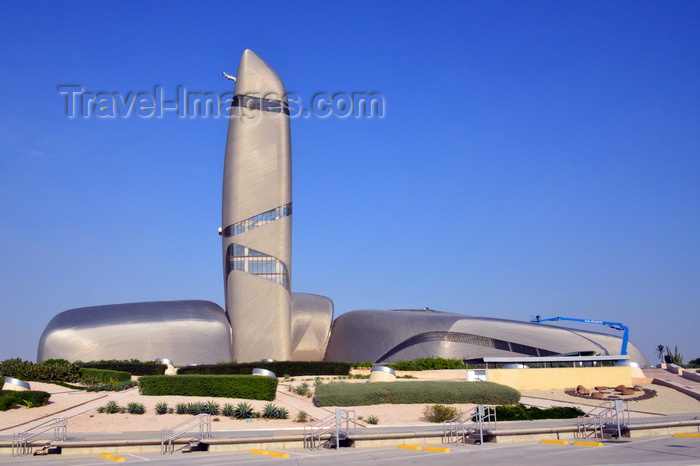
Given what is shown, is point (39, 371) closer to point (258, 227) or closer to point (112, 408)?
point (112, 408)

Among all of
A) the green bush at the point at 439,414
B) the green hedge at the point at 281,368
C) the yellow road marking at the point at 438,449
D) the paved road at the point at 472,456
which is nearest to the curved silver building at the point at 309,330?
the green hedge at the point at 281,368

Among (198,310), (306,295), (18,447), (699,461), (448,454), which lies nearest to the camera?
(699,461)

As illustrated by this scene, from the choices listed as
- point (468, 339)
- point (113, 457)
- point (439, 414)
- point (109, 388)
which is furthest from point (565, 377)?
point (113, 457)

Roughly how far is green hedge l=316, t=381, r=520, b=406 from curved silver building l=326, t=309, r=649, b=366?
2243 cm

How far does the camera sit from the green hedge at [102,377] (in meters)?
33.1

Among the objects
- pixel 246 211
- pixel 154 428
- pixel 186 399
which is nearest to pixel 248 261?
pixel 246 211

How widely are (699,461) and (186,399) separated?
1853 cm

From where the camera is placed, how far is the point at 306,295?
2328 inches

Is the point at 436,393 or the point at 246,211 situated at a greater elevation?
the point at 246,211

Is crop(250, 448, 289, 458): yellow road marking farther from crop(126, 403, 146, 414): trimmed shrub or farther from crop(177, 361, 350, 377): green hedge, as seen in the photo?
crop(177, 361, 350, 377): green hedge

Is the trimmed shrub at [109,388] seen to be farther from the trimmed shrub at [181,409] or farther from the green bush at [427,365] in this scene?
the green bush at [427,365]

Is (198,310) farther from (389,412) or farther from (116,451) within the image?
(116,451)

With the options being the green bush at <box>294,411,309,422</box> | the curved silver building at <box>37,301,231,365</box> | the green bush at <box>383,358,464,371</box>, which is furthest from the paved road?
the curved silver building at <box>37,301,231,365</box>

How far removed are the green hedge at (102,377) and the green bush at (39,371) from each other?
45 centimetres
